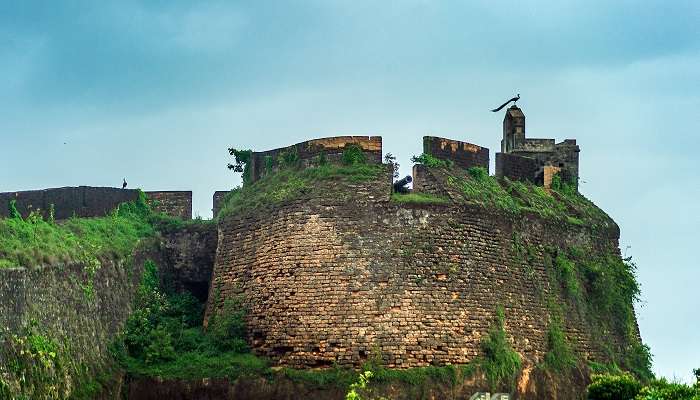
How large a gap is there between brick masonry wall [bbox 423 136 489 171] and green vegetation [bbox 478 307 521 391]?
4298mm

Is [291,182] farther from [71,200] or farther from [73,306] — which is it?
[73,306]

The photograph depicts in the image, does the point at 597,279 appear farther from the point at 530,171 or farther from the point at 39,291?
the point at 39,291

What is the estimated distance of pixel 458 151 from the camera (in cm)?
3416

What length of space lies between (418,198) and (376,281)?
7.75 feet

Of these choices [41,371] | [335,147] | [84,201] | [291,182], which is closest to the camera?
[41,371]

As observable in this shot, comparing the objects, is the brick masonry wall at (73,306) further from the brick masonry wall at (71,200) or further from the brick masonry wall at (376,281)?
the brick masonry wall at (71,200)

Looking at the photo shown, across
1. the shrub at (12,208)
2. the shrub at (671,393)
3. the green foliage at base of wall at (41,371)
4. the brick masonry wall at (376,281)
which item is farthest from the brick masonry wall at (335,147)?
the shrub at (671,393)

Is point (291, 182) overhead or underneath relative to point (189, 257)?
overhead

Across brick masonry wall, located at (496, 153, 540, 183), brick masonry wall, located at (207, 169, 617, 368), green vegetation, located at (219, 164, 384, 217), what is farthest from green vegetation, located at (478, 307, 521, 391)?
brick masonry wall, located at (496, 153, 540, 183)

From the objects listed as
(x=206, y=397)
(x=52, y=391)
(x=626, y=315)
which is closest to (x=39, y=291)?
(x=52, y=391)

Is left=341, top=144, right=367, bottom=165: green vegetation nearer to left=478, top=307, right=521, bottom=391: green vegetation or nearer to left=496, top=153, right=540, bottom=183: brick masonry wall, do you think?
left=478, top=307, right=521, bottom=391: green vegetation

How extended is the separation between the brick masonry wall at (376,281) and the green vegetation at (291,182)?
0.94 ft

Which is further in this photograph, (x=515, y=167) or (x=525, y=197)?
(x=515, y=167)

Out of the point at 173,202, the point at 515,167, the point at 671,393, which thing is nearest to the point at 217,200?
the point at 173,202
